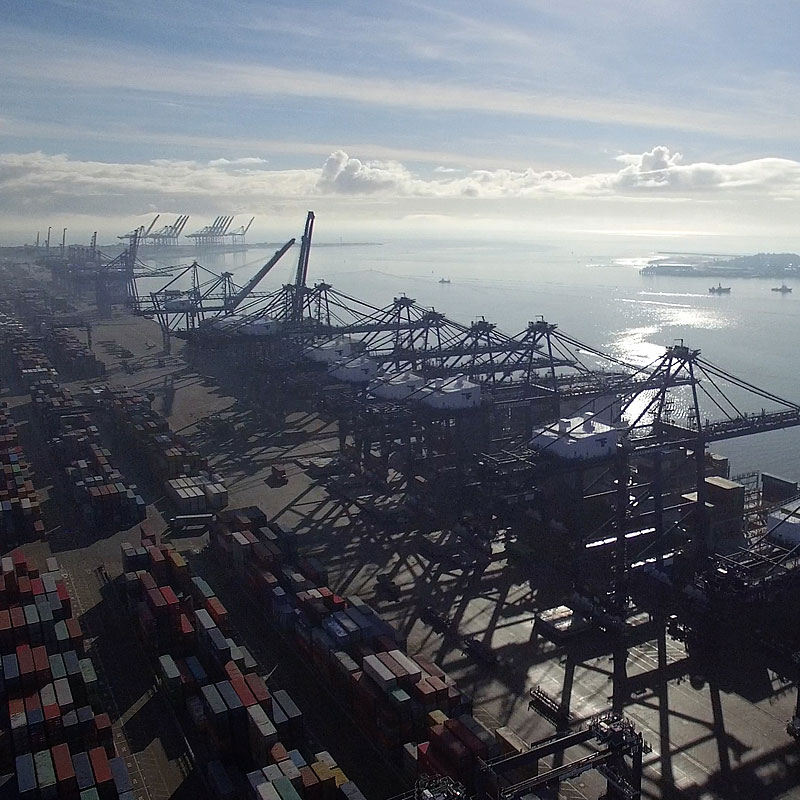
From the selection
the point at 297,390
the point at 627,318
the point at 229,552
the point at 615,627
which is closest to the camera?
the point at 615,627

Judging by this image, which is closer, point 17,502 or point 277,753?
point 277,753

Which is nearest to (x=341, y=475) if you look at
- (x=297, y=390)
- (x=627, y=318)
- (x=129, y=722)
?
(x=297, y=390)

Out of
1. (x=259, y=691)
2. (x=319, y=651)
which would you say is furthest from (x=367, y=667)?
(x=259, y=691)

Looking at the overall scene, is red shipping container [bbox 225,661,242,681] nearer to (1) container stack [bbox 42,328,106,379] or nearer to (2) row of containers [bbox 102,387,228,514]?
(2) row of containers [bbox 102,387,228,514]

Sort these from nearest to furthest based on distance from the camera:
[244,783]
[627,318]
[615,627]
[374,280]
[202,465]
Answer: [244,783] → [615,627] → [202,465] → [627,318] → [374,280]

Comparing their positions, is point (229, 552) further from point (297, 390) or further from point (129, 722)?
point (297, 390)

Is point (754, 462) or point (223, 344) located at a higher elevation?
point (223, 344)

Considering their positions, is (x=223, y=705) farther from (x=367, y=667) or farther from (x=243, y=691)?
(x=367, y=667)
